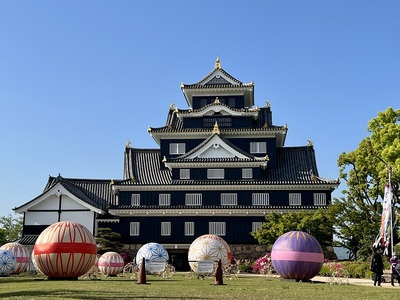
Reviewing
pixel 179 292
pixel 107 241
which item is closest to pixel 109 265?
pixel 107 241

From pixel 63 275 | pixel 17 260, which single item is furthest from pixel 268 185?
pixel 63 275

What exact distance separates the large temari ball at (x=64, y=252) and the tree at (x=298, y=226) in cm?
2536

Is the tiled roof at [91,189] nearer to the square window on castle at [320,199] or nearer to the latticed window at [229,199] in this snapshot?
the latticed window at [229,199]

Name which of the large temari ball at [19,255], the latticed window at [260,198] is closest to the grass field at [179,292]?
the large temari ball at [19,255]

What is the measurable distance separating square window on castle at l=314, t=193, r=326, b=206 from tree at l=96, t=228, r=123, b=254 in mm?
19944

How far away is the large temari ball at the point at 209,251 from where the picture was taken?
117 ft

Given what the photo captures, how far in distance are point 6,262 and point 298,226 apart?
24636mm

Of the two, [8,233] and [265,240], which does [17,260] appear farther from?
[8,233]

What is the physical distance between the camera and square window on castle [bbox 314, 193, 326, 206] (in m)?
54.8

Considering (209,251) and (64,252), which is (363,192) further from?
(64,252)

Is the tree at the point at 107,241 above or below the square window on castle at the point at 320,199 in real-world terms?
below

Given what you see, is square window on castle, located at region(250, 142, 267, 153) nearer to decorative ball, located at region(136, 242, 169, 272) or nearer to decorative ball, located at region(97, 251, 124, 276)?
decorative ball, located at region(136, 242, 169, 272)

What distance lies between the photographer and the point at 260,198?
2170 inches

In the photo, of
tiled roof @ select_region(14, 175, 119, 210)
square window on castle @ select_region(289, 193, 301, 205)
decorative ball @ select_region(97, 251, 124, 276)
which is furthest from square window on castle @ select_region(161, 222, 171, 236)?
decorative ball @ select_region(97, 251, 124, 276)
